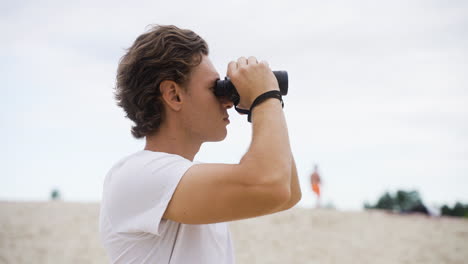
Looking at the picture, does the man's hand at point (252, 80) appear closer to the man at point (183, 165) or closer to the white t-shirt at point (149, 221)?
the man at point (183, 165)

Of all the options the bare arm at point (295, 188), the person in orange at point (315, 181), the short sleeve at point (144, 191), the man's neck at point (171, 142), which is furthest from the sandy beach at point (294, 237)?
the short sleeve at point (144, 191)

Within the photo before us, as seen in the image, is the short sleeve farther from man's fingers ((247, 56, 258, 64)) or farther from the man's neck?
man's fingers ((247, 56, 258, 64))

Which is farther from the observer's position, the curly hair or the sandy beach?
the sandy beach

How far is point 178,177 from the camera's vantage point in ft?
4.27

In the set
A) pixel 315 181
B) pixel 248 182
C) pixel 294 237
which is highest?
pixel 248 182

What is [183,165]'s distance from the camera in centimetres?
134

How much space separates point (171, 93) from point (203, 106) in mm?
118

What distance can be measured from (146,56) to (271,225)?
13.3 metres

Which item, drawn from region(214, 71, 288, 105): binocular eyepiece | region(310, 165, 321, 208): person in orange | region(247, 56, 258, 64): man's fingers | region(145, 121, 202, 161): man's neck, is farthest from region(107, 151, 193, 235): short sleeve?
region(310, 165, 321, 208): person in orange

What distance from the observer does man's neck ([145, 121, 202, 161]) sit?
5.01ft

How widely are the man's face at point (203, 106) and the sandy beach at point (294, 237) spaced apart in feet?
32.3

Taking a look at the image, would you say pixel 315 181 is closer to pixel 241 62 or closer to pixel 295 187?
pixel 295 187

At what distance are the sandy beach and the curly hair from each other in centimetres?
988

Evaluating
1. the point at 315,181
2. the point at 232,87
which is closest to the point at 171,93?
the point at 232,87
